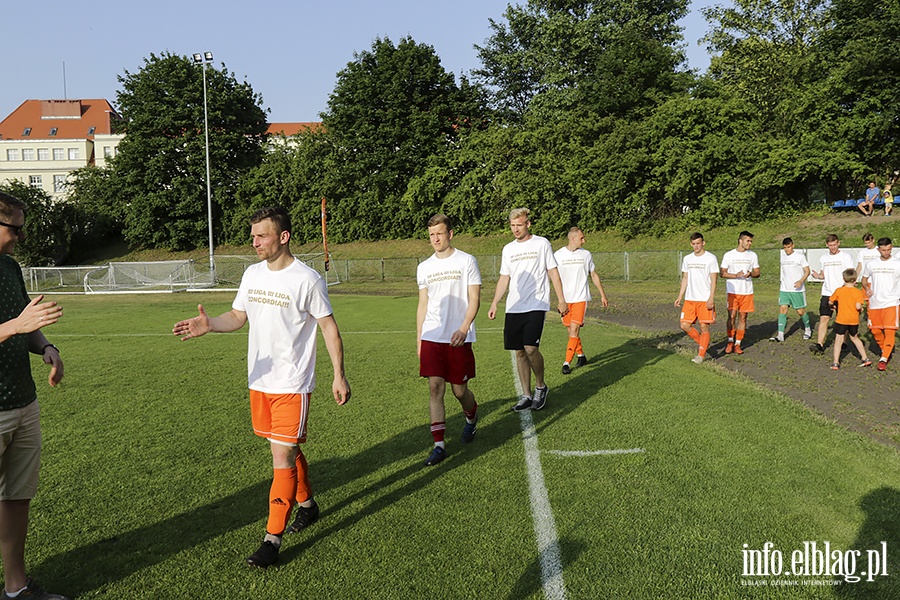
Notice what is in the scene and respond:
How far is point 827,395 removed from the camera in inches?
313

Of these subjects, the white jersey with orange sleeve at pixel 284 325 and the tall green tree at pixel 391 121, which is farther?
the tall green tree at pixel 391 121

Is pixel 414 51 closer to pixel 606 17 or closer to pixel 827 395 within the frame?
pixel 606 17

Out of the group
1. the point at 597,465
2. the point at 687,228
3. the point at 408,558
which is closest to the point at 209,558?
the point at 408,558

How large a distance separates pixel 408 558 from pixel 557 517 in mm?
1122

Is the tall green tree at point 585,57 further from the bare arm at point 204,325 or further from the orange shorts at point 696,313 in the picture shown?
the bare arm at point 204,325

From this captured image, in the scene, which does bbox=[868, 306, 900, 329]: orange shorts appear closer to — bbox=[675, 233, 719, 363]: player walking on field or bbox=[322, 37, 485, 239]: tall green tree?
bbox=[675, 233, 719, 363]: player walking on field

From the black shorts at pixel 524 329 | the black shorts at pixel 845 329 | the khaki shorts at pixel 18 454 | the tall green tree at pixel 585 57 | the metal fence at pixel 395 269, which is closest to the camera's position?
the khaki shorts at pixel 18 454

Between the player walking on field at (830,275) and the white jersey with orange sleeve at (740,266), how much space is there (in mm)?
1399

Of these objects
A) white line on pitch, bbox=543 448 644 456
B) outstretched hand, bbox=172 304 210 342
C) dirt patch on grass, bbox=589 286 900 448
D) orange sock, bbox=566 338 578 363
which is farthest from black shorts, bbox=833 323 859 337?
outstretched hand, bbox=172 304 210 342

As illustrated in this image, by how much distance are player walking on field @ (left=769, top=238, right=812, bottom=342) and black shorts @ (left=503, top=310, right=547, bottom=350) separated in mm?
7733

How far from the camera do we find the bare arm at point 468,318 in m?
5.34

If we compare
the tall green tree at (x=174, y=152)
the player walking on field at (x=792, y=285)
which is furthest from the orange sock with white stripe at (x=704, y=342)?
the tall green tree at (x=174, y=152)

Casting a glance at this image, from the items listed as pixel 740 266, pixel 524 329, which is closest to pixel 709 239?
pixel 740 266

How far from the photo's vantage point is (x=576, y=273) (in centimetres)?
1002
